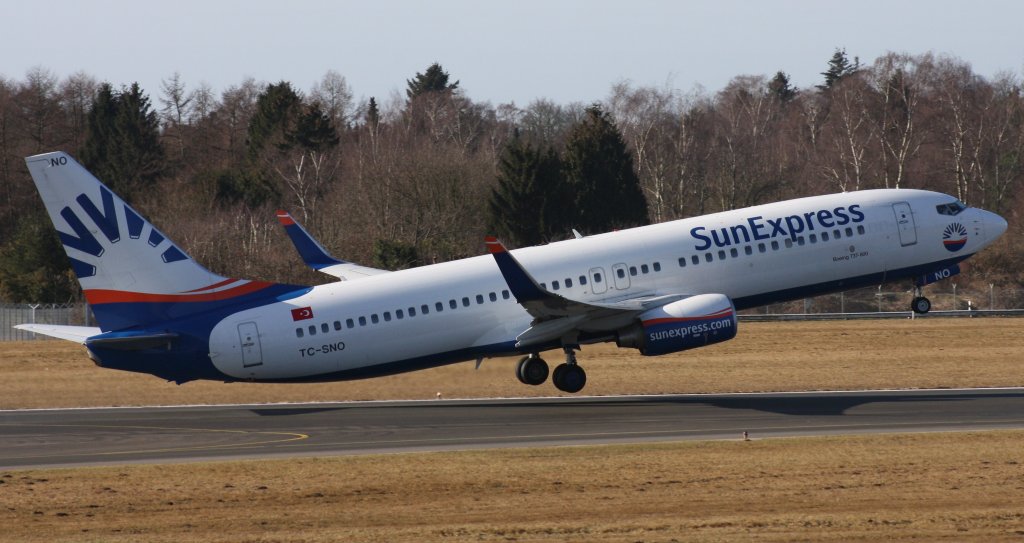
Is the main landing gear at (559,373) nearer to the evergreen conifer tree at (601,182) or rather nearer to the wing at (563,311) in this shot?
the wing at (563,311)

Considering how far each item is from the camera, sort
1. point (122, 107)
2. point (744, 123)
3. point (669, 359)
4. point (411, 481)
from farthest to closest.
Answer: point (744, 123) → point (122, 107) → point (669, 359) → point (411, 481)

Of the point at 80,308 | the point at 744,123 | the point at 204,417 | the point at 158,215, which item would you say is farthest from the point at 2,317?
the point at 744,123

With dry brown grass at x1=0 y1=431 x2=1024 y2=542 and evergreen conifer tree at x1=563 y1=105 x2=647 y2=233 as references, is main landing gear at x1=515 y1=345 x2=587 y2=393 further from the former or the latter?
evergreen conifer tree at x1=563 y1=105 x2=647 y2=233

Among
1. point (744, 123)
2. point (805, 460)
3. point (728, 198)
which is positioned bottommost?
point (805, 460)

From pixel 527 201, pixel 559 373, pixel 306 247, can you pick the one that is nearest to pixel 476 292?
pixel 559 373

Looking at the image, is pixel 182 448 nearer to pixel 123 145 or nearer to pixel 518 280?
pixel 518 280

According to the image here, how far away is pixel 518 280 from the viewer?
39.8 metres

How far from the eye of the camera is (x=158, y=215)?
4227 inches

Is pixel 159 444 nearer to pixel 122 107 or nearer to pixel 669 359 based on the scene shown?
pixel 669 359

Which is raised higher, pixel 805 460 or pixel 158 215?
pixel 158 215

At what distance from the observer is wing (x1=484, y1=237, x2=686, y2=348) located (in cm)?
4016

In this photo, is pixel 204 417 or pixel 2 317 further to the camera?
pixel 2 317

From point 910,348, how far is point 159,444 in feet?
119

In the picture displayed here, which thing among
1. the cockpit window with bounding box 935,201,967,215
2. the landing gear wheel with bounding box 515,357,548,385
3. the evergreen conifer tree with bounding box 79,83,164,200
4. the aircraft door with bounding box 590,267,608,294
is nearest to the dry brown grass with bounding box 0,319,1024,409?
the landing gear wheel with bounding box 515,357,548,385
